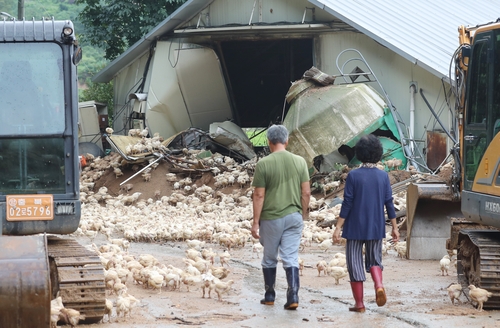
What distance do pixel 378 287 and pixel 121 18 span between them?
2761cm

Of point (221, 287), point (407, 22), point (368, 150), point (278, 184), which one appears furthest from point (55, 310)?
point (407, 22)

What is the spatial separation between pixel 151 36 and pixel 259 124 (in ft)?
22.1

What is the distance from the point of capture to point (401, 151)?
20547 millimetres

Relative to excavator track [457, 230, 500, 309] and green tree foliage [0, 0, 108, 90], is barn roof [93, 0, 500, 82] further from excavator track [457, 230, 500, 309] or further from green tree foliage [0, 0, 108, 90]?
green tree foliage [0, 0, 108, 90]

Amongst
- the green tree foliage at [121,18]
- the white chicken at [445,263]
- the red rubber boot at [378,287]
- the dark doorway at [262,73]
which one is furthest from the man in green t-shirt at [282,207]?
the green tree foliage at [121,18]

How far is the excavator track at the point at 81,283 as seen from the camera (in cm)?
794

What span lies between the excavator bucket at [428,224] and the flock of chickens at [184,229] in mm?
298

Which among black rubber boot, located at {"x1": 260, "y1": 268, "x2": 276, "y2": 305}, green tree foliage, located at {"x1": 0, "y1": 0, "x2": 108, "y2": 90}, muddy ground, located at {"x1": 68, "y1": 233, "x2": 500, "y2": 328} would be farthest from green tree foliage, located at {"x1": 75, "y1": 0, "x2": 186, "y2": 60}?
green tree foliage, located at {"x1": 0, "y1": 0, "x2": 108, "y2": 90}

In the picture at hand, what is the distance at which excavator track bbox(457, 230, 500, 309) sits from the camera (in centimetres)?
867

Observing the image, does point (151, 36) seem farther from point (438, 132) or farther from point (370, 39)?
point (438, 132)

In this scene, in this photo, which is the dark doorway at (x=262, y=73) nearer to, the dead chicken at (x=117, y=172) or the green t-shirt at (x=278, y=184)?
the dead chicken at (x=117, y=172)

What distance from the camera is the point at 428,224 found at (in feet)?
40.9

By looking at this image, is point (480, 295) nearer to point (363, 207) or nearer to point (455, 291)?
point (455, 291)

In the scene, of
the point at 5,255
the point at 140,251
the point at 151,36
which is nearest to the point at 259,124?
the point at 151,36
